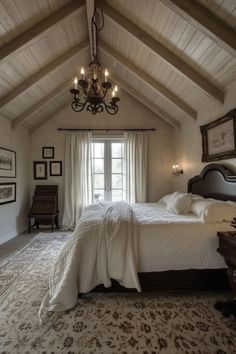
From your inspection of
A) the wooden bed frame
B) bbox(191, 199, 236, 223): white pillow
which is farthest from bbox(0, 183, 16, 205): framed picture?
bbox(191, 199, 236, 223): white pillow

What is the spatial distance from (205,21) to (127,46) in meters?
1.58

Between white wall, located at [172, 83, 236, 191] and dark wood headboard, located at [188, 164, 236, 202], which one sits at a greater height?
white wall, located at [172, 83, 236, 191]

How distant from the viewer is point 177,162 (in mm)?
5031

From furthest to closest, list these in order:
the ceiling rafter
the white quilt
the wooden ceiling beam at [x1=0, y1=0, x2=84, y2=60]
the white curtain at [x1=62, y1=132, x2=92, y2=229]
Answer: the ceiling rafter < the white curtain at [x1=62, y1=132, x2=92, y2=229] < the wooden ceiling beam at [x1=0, y1=0, x2=84, y2=60] < the white quilt

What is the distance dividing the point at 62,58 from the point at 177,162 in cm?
340

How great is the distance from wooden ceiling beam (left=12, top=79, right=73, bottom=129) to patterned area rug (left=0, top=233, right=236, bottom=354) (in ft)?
10.7

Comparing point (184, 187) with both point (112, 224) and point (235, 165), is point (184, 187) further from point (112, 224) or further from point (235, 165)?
point (112, 224)

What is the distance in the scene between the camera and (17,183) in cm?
453

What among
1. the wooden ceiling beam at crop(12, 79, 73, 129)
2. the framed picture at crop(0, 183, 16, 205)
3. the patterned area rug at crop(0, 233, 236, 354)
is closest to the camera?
the patterned area rug at crop(0, 233, 236, 354)

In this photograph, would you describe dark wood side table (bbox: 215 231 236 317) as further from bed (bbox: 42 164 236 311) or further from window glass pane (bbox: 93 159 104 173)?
window glass pane (bbox: 93 159 104 173)

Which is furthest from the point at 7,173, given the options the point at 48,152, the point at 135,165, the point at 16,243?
the point at 135,165

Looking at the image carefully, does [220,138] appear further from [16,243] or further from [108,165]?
[16,243]

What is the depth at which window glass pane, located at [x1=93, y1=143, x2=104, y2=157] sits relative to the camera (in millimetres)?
5281

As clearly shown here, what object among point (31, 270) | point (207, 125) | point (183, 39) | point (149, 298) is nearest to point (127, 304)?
point (149, 298)
